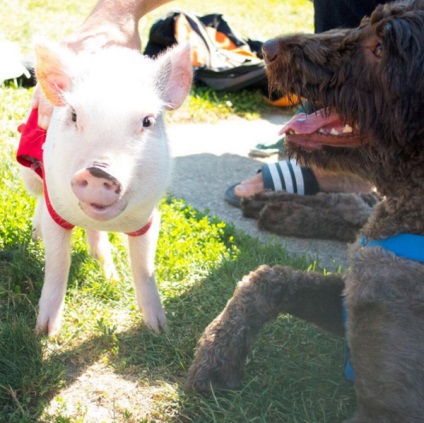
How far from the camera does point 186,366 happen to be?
3.11 m

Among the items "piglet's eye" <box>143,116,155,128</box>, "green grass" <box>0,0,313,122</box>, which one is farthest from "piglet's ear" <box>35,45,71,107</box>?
"green grass" <box>0,0,313,122</box>

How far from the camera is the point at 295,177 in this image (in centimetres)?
491

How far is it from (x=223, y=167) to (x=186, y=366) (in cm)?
286

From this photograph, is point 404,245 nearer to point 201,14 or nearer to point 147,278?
point 147,278

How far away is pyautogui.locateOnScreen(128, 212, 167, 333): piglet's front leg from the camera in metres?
3.24

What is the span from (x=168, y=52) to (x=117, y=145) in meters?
0.62

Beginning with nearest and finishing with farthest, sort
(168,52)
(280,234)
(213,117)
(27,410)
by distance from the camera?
(27,410) → (168,52) → (280,234) → (213,117)

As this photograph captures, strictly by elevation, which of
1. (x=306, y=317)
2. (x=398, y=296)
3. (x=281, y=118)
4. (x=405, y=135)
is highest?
(x=405, y=135)

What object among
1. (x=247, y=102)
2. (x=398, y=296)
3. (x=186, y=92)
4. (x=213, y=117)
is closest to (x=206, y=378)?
(x=398, y=296)

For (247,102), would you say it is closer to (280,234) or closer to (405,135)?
(280,234)

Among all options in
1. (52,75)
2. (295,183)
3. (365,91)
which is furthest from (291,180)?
(52,75)

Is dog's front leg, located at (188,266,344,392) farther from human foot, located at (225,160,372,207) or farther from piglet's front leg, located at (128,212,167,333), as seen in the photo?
human foot, located at (225,160,372,207)

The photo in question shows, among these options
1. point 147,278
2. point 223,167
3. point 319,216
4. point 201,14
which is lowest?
point 201,14

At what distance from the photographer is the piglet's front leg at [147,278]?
324 centimetres
